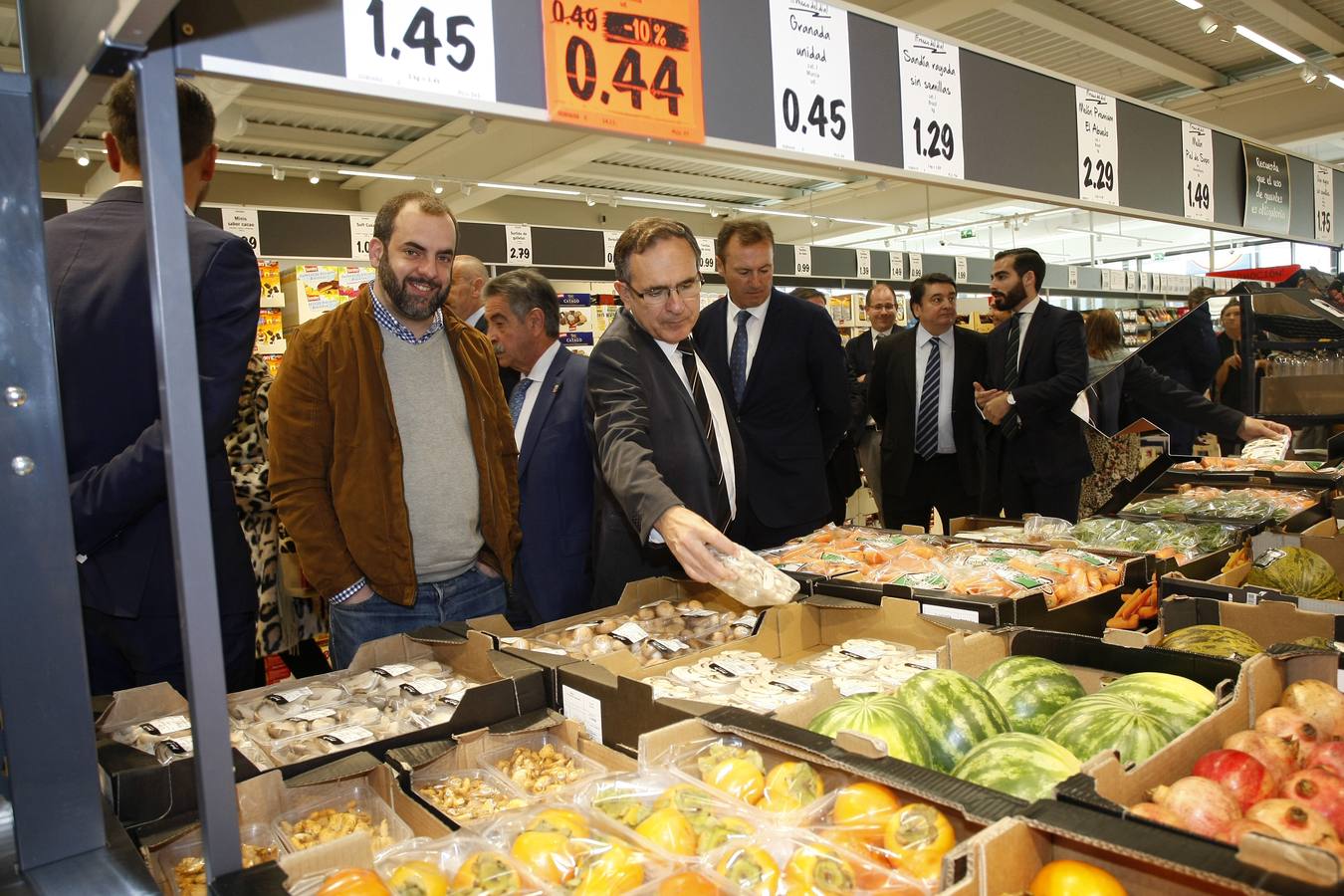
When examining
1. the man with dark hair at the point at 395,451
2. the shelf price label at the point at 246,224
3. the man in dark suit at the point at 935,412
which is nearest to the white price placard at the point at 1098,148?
the man in dark suit at the point at 935,412

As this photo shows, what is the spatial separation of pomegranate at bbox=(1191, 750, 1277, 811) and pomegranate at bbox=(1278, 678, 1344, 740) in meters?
0.26

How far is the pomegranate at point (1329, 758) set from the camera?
111 cm

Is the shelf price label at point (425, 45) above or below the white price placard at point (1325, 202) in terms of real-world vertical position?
below

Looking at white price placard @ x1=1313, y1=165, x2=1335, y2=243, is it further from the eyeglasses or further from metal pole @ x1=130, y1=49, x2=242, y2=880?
metal pole @ x1=130, y1=49, x2=242, y2=880

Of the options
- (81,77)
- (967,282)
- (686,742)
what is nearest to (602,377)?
(686,742)

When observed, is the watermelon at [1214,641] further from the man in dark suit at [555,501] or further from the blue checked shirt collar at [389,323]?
the blue checked shirt collar at [389,323]

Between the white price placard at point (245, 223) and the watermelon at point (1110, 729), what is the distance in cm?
733

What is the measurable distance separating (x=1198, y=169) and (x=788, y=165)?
5.95ft

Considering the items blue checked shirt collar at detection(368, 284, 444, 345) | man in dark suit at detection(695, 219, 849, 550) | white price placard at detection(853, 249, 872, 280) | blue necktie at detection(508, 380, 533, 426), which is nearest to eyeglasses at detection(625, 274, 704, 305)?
blue checked shirt collar at detection(368, 284, 444, 345)

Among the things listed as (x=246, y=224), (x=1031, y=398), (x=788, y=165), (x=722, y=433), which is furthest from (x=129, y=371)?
(x=246, y=224)

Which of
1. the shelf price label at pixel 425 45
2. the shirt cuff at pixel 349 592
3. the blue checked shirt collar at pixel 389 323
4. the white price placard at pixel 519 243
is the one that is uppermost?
the white price placard at pixel 519 243

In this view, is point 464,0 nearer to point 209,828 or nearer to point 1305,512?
point 209,828

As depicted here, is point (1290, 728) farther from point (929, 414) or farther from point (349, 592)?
point (929, 414)

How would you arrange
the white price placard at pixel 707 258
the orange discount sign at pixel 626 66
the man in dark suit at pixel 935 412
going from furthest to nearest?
the white price placard at pixel 707 258 < the man in dark suit at pixel 935 412 < the orange discount sign at pixel 626 66
